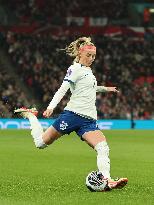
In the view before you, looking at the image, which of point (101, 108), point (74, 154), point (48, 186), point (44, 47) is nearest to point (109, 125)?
point (101, 108)

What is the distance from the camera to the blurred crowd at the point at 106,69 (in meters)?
40.0

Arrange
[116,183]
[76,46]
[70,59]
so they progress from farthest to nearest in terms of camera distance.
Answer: [70,59] < [76,46] < [116,183]

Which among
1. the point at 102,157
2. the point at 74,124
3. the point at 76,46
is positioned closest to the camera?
the point at 102,157

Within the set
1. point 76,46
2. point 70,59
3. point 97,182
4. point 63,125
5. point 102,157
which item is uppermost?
point 76,46

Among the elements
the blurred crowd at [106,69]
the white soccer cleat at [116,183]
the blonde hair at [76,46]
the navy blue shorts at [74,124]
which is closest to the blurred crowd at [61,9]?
the blurred crowd at [106,69]

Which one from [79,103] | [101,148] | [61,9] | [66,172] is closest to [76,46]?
[79,103]

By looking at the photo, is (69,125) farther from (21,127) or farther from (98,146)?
(21,127)

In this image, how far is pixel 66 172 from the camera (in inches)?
562

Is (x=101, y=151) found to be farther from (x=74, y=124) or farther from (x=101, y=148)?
(x=74, y=124)

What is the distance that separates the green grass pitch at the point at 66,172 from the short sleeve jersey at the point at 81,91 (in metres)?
1.17

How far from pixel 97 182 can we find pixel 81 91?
4.56ft

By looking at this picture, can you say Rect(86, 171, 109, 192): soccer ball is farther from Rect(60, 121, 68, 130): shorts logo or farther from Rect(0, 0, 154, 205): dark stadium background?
Rect(0, 0, 154, 205): dark stadium background

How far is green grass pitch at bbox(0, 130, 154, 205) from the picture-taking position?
9.66 metres

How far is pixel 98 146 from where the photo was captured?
413 inches
